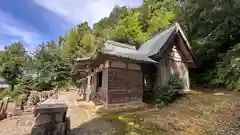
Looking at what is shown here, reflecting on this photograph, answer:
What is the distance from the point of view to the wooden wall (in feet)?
21.9

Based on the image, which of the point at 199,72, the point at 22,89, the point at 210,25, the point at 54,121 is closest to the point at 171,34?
the point at 210,25

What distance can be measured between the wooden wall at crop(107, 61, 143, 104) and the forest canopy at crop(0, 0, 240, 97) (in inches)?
161

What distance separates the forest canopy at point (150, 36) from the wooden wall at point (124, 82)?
4.08 m

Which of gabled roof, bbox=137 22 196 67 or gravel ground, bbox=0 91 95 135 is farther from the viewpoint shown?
gabled roof, bbox=137 22 196 67

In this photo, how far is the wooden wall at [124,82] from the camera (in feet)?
21.9

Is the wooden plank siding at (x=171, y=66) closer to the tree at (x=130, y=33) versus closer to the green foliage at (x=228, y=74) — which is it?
the green foliage at (x=228, y=74)

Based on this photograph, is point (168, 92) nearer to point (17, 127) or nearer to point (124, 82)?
point (124, 82)

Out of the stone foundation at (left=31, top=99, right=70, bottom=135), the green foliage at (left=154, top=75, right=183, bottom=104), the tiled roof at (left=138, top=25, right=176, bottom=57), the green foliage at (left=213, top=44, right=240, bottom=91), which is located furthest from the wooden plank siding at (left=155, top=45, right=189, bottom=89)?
the stone foundation at (left=31, top=99, right=70, bottom=135)

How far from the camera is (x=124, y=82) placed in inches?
277

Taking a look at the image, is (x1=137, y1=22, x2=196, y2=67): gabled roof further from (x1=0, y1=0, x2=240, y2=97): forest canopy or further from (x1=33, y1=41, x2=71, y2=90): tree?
(x1=33, y1=41, x2=71, y2=90): tree

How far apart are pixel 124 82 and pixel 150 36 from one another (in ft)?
29.2

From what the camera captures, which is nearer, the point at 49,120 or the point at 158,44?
the point at 49,120

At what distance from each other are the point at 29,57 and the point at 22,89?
22.7 feet

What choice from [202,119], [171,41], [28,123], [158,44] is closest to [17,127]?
[28,123]
